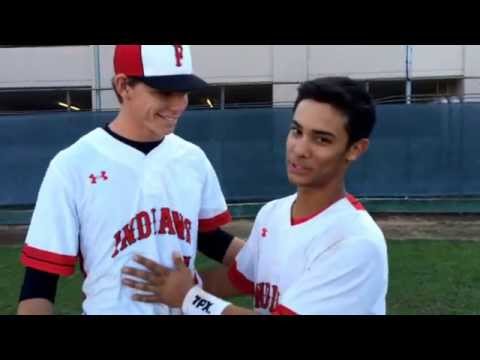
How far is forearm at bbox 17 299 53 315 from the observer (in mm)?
1912

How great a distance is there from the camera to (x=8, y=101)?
1741cm

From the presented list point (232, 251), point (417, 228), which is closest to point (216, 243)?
point (232, 251)

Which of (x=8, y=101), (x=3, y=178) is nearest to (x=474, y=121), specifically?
(x=3, y=178)

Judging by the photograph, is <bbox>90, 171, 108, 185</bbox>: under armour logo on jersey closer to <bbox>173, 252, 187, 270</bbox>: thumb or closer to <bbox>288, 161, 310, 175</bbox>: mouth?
<bbox>173, 252, 187, 270</bbox>: thumb

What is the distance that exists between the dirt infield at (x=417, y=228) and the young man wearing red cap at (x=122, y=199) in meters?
7.44

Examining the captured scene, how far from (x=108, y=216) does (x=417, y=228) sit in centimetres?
916

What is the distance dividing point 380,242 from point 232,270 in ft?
2.40

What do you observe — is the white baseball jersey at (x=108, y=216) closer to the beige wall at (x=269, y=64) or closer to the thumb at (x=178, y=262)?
the thumb at (x=178, y=262)

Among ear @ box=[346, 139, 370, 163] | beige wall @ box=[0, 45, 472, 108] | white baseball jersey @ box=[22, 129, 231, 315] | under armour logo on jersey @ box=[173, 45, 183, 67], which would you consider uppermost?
beige wall @ box=[0, 45, 472, 108]

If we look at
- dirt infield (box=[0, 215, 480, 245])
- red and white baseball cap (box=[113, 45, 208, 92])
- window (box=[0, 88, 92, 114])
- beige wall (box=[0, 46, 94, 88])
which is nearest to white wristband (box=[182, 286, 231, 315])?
red and white baseball cap (box=[113, 45, 208, 92])

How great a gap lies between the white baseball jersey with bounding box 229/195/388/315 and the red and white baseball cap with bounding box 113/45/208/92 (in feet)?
1.99

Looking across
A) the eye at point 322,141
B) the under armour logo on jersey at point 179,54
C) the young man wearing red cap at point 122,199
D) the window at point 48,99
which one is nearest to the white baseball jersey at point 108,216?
the young man wearing red cap at point 122,199

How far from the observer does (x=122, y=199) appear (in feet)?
6.84
